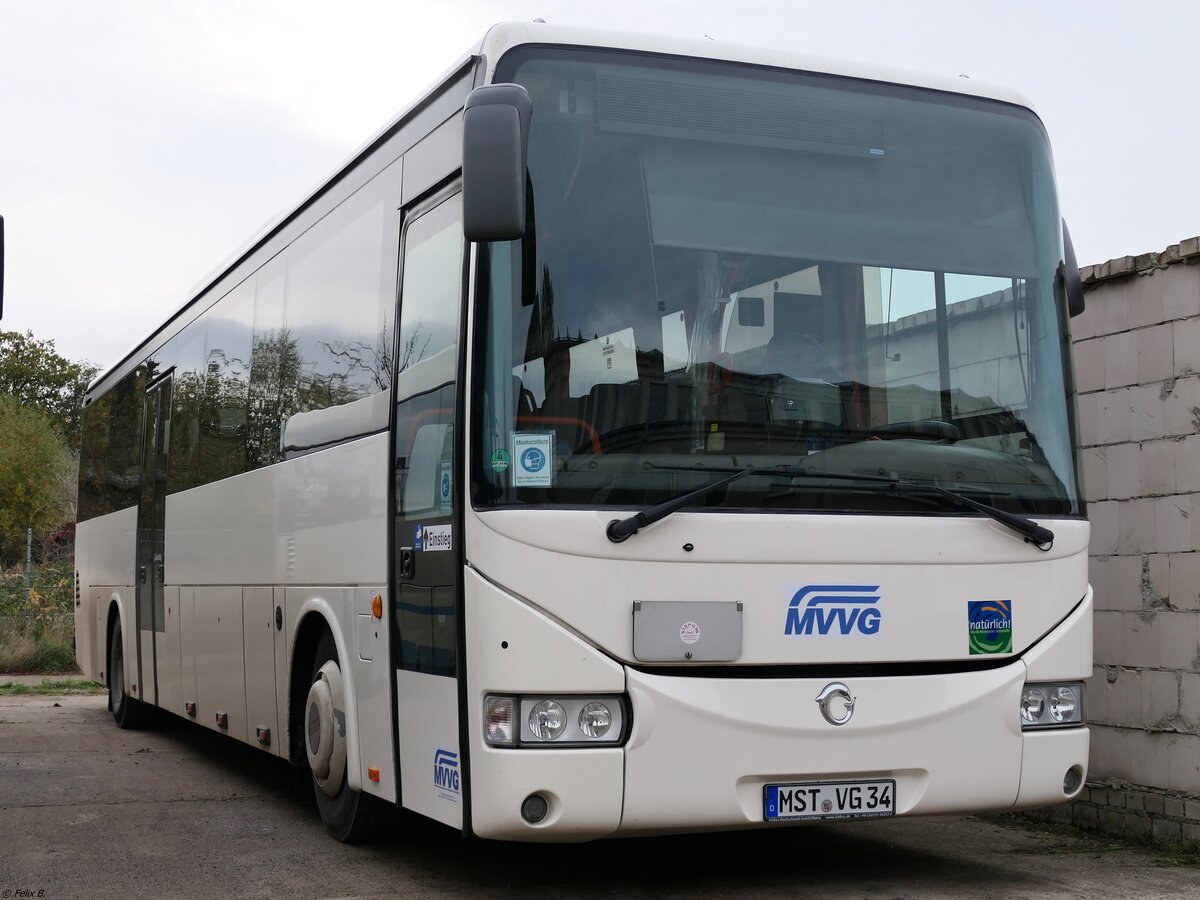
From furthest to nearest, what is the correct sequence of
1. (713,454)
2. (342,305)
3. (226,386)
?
(226,386), (342,305), (713,454)

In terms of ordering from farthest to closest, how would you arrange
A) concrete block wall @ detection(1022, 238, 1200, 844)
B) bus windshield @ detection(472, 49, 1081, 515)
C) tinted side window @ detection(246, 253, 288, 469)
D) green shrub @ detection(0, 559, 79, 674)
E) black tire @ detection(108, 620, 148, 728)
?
green shrub @ detection(0, 559, 79, 674) < black tire @ detection(108, 620, 148, 728) < tinted side window @ detection(246, 253, 288, 469) < concrete block wall @ detection(1022, 238, 1200, 844) < bus windshield @ detection(472, 49, 1081, 515)

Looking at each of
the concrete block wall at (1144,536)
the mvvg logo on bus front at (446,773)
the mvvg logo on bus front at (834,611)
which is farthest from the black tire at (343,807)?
the concrete block wall at (1144,536)

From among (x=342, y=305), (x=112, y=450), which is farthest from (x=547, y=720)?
(x=112, y=450)

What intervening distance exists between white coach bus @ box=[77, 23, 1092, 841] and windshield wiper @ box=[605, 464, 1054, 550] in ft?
0.05

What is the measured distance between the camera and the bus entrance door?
1205 cm

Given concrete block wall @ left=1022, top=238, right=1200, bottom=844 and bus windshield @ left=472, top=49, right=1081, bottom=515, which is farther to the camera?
concrete block wall @ left=1022, top=238, right=1200, bottom=844

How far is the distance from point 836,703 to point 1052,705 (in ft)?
3.48

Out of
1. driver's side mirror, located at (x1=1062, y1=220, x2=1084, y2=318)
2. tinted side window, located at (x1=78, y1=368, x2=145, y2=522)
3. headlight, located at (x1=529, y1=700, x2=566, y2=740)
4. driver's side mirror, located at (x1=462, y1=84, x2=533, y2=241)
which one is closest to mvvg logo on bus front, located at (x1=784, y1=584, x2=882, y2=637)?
headlight, located at (x1=529, y1=700, x2=566, y2=740)

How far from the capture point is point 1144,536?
8.07m

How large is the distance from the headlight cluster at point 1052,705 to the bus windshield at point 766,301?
747 mm

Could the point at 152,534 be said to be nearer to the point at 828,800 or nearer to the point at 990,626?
the point at 828,800

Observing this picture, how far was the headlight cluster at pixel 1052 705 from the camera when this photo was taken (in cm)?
629

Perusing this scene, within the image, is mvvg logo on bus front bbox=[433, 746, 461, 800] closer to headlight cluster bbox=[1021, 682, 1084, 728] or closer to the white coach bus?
the white coach bus

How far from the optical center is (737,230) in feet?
20.0
